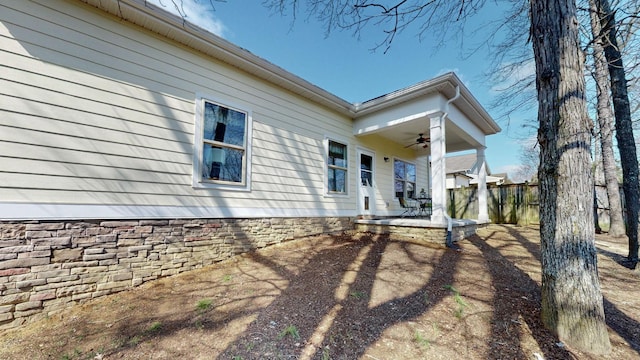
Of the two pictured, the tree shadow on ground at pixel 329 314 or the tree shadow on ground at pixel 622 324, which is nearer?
the tree shadow on ground at pixel 329 314

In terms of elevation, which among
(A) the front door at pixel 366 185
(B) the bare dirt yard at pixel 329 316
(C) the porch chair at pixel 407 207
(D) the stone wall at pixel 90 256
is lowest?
(B) the bare dirt yard at pixel 329 316

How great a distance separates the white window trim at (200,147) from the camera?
14.4ft

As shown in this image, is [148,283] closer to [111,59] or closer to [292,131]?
[111,59]

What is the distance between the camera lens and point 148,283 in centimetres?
377

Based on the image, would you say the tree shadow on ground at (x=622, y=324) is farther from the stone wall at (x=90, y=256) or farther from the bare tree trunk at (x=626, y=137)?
the stone wall at (x=90, y=256)

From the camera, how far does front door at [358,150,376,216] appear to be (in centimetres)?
767

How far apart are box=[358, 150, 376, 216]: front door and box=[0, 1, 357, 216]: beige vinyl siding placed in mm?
3467

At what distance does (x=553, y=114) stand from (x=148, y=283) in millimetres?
5498

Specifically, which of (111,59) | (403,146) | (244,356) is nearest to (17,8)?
(111,59)

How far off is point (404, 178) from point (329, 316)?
766cm

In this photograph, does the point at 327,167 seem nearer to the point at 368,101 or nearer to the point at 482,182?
the point at 368,101

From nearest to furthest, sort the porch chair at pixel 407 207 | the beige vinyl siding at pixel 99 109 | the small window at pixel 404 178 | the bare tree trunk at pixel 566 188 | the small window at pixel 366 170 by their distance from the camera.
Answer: the bare tree trunk at pixel 566 188 < the beige vinyl siding at pixel 99 109 < the small window at pixel 366 170 < the porch chair at pixel 407 207 < the small window at pixel 404 178

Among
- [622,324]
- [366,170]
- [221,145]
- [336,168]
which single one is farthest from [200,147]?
[622,324]

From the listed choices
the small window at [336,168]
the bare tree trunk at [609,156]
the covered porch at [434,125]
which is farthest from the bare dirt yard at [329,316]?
the bare tree trunk at [609,156]
